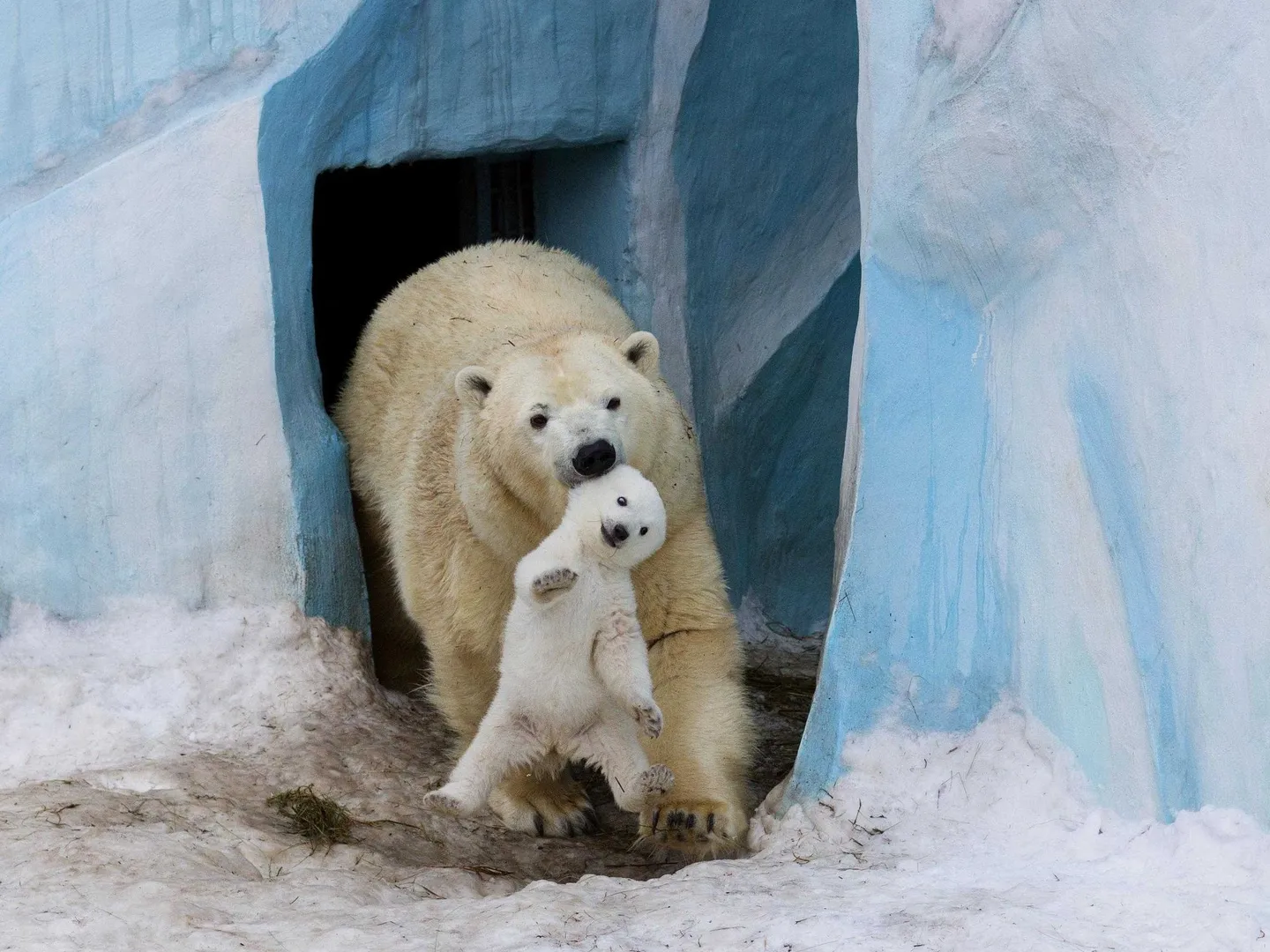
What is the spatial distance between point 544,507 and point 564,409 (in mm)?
342

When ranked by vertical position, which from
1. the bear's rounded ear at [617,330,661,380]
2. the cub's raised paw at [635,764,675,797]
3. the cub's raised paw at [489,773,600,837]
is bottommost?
the cub's raised paw at [489,773,600,837]

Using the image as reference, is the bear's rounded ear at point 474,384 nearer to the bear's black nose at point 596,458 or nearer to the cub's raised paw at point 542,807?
the bear's black nose at point 596,458

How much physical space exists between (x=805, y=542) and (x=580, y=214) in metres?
1.69

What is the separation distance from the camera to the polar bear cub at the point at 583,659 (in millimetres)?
3609

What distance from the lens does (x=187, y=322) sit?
4996 millimetres

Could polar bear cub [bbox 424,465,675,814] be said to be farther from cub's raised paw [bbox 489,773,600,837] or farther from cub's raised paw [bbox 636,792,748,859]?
cub's raised paw [bbox 489,773,600,837]

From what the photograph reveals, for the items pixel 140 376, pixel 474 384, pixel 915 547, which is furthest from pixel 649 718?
pixel 140 376

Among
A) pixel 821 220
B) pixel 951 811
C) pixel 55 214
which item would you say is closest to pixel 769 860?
pixel 951 811

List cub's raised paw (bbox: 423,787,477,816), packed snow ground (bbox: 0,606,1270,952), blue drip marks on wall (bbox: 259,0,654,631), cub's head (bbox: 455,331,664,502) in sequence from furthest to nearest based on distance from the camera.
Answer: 1. blue drip marks on wall (bbox: 259,0,654,631)
2. cub's head (bbox: 455,331,664,502)
3. cub's raised paw (bbox: 423,787,477,816)
4. packed snow ground (bbox: 0,606,1270,952)

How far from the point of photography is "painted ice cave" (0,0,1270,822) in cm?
324

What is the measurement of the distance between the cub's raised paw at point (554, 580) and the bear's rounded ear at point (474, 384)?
3.55 ft

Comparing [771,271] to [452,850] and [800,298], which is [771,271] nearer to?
[800,298]

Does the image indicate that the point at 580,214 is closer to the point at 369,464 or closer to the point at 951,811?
the point at 369,464

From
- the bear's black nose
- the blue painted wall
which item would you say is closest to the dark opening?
the blue painted wall
